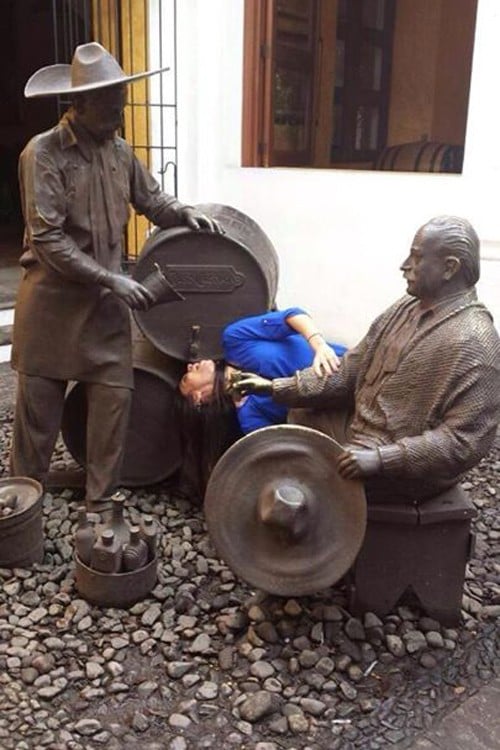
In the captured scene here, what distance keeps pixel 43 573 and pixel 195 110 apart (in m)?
4.66

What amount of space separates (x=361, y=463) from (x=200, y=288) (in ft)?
5.20

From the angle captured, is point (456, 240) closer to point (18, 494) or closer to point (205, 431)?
point (205, 431)

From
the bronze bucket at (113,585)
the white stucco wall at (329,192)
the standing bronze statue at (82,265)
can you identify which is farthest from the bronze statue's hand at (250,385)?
the white stucco wall at (329,192)

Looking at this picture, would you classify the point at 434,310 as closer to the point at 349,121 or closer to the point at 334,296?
the point at 334,296

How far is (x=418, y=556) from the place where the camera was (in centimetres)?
273

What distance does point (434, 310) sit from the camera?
258 centimetres

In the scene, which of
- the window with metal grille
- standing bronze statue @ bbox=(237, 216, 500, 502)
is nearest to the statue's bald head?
standing bronze statue @ bbox=(237, 216, 500, 502)

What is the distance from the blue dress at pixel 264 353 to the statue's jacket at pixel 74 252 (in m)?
0.50

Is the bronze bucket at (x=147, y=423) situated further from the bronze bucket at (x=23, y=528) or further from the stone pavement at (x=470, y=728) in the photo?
the stone pavement at (x=470, y=728)

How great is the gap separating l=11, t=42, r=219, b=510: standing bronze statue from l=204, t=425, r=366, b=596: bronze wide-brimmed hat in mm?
817

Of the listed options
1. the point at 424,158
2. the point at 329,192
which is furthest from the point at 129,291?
the point at 424,158

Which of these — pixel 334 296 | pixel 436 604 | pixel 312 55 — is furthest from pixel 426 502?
pixel 312 55

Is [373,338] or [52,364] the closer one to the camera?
[373,338]

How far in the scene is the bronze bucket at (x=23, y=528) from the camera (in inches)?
120
